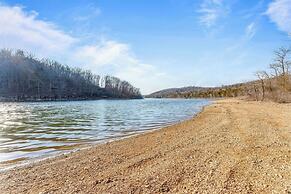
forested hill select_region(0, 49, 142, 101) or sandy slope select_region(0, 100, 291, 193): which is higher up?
forested hill select_region(0, 49, 142, 101)

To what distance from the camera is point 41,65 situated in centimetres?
17112

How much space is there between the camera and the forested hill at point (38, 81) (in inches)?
5335

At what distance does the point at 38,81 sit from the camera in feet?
496

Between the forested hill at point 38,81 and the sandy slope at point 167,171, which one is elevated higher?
the forested hill at point 38,81

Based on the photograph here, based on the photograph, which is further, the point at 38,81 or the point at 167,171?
the point at 38,81

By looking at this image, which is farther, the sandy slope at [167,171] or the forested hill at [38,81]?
the forested hill at [38,81]

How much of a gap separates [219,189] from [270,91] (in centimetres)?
6474

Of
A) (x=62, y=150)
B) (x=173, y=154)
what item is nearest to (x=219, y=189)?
(x=173, y=154)

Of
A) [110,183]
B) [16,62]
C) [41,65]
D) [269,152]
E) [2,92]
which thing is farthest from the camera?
[41,65]

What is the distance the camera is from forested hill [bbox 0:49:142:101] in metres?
136

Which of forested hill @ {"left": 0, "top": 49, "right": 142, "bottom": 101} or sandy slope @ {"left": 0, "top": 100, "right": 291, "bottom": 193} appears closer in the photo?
sandy slope @ {"left": 0, "top": 100, "right": 291, "bottom": 193}

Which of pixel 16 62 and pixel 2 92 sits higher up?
pixel 16 62

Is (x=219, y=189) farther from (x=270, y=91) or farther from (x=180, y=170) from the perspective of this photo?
(x=270, y=91)

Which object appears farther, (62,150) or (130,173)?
(62,150)
